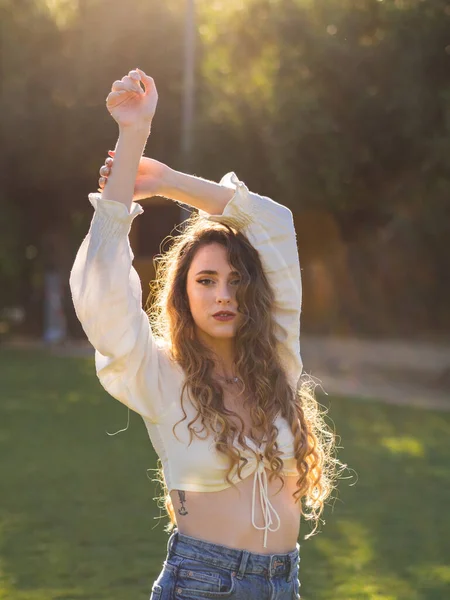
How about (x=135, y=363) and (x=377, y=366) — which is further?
(x=377, y=366)

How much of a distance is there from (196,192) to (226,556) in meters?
1.00

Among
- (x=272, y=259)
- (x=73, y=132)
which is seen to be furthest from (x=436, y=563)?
(x=73, y=132)

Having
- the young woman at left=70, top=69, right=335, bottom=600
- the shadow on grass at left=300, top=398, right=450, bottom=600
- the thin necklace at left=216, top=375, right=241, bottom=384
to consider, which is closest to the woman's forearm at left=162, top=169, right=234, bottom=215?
the young woman at left=70, top=69, right=335, bottom=600

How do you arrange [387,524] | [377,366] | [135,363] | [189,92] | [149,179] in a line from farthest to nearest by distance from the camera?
[189,92]
[377,366]
[387,524]
[149,179]
[135,363]

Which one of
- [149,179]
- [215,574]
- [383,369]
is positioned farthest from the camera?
[383,369]

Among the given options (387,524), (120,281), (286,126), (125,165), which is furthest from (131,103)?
(286,126)

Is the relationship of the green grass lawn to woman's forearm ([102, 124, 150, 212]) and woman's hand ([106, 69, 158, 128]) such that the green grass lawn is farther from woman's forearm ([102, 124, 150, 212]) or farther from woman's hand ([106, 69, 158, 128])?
woman's hand ([106, 69, 158, 128])

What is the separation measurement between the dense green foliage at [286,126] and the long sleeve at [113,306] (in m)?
13.4

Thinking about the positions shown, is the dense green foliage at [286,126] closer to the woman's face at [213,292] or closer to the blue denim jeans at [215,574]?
the woman's face at [213,292]

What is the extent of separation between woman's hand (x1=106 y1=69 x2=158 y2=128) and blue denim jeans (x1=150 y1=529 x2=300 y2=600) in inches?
41.5

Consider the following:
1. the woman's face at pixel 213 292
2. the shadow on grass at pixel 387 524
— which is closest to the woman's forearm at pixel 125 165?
the woman's face at pixel 213 292

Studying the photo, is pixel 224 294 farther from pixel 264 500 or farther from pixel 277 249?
pixel 264 500

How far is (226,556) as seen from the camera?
282 centimetres

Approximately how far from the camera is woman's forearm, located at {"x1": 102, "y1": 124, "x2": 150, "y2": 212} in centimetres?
287
